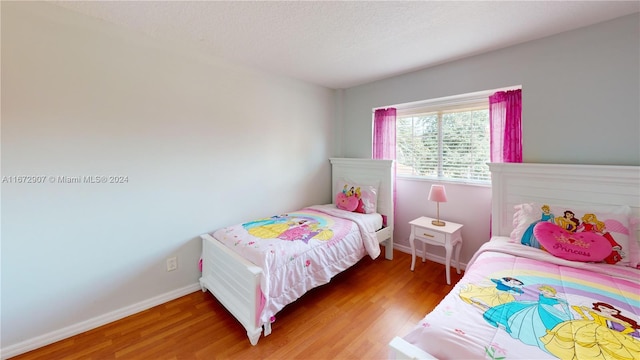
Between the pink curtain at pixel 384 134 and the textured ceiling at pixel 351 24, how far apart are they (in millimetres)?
858

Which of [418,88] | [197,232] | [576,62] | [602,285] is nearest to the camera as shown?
[602,285]

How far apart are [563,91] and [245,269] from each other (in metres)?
2.93

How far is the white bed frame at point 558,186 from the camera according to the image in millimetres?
1729

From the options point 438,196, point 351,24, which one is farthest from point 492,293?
point 351,24

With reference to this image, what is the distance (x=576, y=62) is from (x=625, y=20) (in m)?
0.33

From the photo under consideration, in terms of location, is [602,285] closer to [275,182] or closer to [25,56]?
[275,182]

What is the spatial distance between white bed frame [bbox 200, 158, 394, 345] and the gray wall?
76cm

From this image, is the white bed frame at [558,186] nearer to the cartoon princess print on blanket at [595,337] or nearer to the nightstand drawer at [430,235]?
the nightstand drawer at [430,235]

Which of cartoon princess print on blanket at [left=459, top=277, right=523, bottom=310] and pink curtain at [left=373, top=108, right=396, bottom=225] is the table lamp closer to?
pink curtain at [left=373, top=108, right=396, bottom=225]

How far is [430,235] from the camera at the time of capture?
259 cm

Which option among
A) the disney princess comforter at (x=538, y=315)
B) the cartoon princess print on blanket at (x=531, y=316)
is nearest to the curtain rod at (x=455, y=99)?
the disney princess comforter at (x=538, y=315)

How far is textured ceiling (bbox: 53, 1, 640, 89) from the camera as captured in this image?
5.43 ft

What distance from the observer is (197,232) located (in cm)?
240

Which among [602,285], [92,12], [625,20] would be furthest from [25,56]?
[625,20]
